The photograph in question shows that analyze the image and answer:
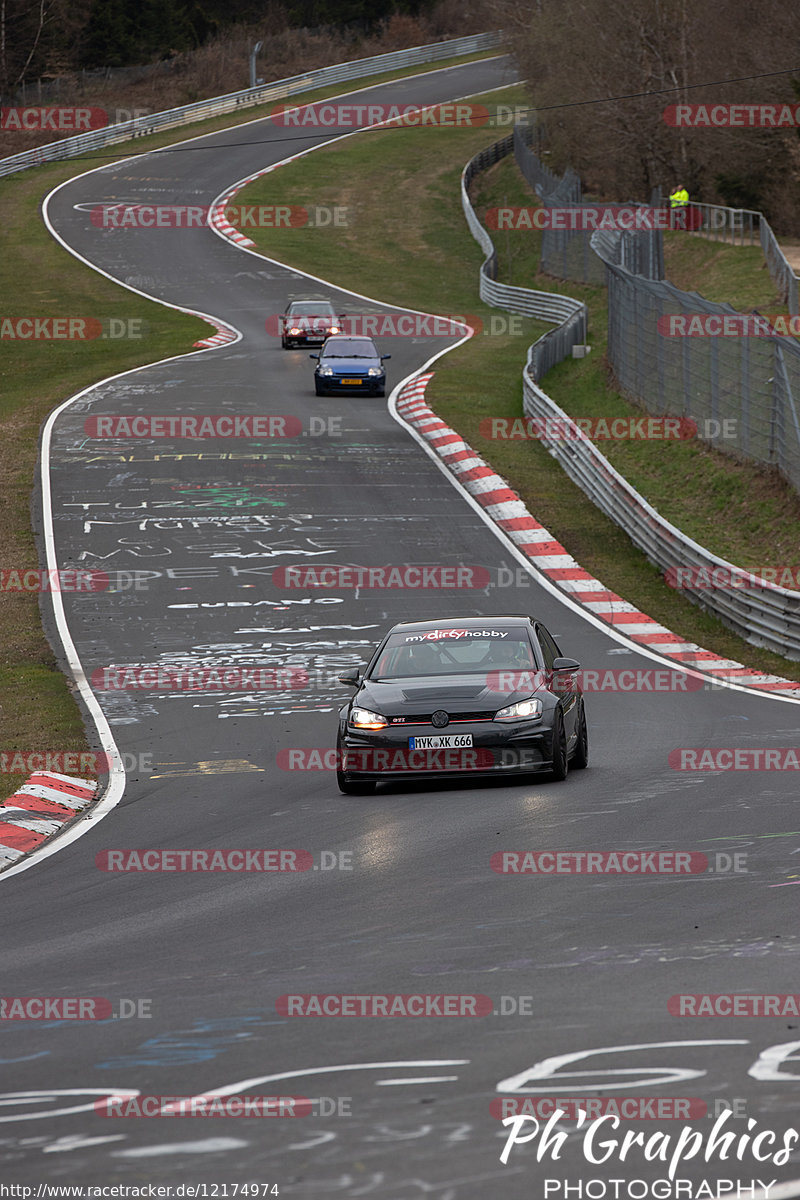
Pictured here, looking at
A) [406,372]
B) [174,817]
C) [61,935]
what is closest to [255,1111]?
[61,935]

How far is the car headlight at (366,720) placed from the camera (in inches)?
517

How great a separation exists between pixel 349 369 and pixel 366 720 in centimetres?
2753

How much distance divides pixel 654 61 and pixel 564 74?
5001 millimetres

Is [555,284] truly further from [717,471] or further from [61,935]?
[61,935]

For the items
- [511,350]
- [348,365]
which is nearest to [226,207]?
[511,350]

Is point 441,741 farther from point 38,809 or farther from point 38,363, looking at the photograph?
point 38,363

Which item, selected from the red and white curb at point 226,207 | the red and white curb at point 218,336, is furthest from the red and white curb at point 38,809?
the red and white curb at point 226,207

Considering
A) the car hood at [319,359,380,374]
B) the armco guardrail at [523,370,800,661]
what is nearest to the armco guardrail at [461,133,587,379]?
the car hood at [319,359,380,374]

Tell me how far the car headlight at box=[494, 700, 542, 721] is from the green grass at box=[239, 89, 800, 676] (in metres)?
7.63

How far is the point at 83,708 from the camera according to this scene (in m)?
18.1

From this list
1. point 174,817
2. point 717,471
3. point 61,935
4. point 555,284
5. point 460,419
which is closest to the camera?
point 61,935

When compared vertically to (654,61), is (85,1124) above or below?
Answer: below

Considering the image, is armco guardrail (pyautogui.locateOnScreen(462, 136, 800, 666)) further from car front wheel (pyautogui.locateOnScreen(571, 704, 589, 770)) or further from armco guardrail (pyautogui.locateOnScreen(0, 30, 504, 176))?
armco guardrail (pyautogui.locateOnScreen(0, 30, 504, 176))

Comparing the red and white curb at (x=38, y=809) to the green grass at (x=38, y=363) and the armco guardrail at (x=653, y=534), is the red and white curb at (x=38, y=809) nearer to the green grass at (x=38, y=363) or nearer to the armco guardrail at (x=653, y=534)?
the green grass at (x=38, y=363)
